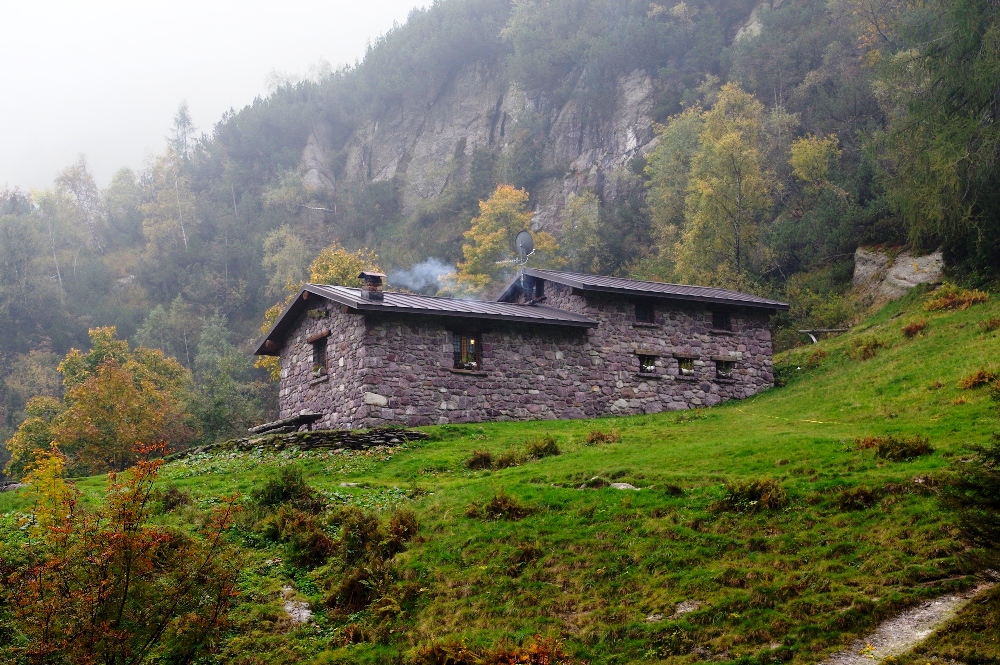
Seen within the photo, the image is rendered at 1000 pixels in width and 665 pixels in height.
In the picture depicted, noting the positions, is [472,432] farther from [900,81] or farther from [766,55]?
[766,55]

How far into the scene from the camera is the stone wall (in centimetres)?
2341

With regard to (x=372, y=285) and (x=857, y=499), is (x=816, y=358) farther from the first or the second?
(x=857, y=499)

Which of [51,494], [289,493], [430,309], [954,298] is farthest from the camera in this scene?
[954,298]

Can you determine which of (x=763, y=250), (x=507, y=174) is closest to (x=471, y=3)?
(x=507, y=174)

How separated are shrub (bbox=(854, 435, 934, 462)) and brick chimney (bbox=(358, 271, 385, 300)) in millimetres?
13716

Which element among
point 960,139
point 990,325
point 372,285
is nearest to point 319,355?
point 372,285

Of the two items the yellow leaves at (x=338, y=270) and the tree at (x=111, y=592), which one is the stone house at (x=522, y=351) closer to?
the tree at (x=111, y=592)

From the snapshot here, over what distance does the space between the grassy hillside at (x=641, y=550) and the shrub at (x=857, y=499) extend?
1.0 inches

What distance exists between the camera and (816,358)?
95.5 feet

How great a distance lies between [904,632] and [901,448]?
597 cm

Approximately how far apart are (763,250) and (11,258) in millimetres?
65324

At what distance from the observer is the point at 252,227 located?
84.4 meters

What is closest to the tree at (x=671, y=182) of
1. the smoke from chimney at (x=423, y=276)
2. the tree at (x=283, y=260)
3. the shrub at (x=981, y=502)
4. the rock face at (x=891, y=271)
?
the rock face at (x=891, y=271)

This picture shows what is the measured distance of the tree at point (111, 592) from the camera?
353 inches
